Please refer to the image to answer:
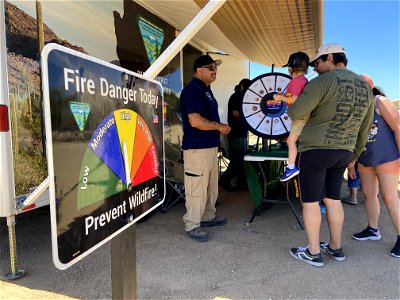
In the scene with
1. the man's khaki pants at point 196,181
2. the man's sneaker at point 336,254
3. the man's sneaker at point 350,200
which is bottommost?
the man's sneaker at point 336,254

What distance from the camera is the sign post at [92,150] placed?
2.53 feet

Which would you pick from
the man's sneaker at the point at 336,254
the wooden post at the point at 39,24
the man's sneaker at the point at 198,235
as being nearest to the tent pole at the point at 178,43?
the wooden post at the point at 39,24

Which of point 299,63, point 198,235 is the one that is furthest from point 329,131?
point 198,235

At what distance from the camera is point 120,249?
1.16 m

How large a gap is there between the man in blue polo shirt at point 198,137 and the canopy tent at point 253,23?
59cm

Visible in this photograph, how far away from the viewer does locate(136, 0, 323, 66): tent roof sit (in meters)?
3.90

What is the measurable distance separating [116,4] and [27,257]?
2.60m

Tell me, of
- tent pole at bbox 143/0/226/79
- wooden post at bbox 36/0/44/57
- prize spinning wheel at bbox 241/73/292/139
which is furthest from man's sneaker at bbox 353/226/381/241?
wooden post at bbox 36/0/44/57

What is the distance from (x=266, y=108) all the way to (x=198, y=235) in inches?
61.6

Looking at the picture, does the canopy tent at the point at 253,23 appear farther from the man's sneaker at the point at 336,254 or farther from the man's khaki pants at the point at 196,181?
the man's sneaker at the point at 336,254

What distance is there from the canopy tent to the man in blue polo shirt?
594 millimetres

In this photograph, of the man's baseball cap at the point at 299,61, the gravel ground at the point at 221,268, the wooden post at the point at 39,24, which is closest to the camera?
the gravel ground at the point at 221,268

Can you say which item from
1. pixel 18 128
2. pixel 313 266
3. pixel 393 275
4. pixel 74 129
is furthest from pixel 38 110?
pixel 393 275

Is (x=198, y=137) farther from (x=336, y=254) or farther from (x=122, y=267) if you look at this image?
(x=122, y=267)
